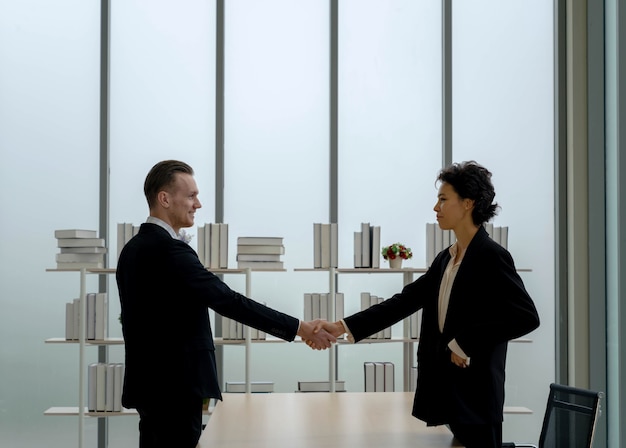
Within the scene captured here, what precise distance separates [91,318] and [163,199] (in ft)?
8.33

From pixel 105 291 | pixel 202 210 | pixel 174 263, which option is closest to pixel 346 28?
pixel 202 210

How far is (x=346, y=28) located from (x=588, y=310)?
2.82 metres

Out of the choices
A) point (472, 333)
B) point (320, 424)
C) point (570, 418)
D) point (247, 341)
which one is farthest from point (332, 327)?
point (247, 341)

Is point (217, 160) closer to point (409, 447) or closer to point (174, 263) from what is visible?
point (174, 263)

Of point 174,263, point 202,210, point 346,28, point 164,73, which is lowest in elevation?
point 174,263

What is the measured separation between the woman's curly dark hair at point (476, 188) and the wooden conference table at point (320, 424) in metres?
0.81

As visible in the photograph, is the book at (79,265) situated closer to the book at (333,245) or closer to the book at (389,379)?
the book at (333,245)

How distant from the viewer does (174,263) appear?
2875mm

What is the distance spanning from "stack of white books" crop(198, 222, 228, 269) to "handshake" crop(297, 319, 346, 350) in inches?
65.4

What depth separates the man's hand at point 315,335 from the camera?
3.61 m

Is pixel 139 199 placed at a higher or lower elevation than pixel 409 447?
higher

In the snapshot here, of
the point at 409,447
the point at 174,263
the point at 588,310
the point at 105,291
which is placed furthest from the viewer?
the point at 105,291

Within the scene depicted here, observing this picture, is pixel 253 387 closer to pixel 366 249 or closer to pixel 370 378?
pixel 370 378

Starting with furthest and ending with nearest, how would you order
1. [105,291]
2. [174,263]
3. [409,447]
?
1. [105,291]
2. [174,263]
3. [409,447]
